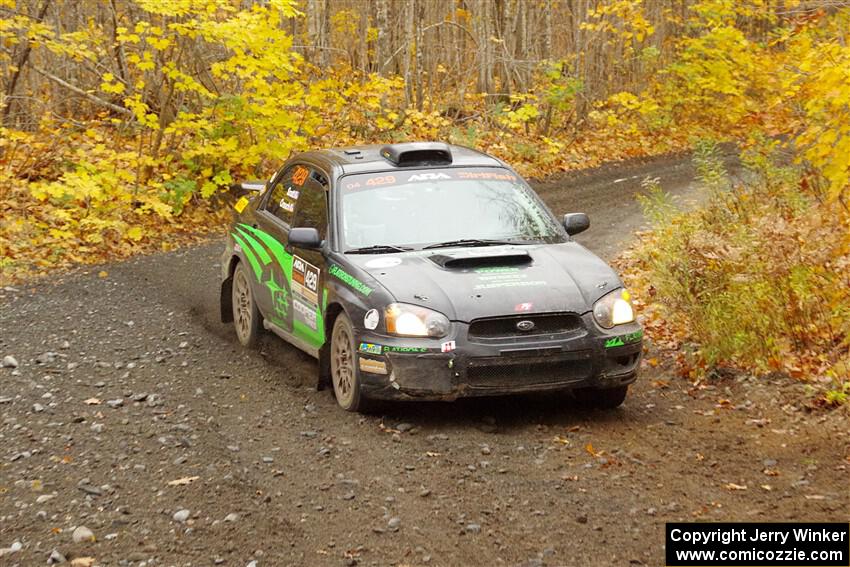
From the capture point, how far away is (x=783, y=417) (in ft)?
23.9

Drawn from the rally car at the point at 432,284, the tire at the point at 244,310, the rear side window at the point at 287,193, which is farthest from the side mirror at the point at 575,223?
the tire at the point at 244,310

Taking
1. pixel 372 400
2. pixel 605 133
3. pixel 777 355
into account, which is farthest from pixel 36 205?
pixel 605 133

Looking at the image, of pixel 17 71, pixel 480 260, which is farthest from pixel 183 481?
pixel 17 71

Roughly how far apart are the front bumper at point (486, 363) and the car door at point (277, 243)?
5.73 feet

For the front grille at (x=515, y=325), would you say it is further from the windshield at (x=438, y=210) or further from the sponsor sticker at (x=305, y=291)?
the sponsor sticker at (x=305, y=291)

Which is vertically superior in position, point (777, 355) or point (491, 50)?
point (491, 50)

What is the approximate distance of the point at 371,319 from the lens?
7188 mm

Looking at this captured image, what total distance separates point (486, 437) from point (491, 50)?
1853 cm

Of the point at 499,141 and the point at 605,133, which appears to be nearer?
the point at 499,141

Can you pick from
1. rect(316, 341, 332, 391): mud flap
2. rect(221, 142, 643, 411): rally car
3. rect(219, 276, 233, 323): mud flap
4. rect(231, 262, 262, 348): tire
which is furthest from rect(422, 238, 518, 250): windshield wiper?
rect(219, 276, 233, 323): mud flap

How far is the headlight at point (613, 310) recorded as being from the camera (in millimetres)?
7195

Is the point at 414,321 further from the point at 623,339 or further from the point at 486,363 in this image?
the point at 623,339

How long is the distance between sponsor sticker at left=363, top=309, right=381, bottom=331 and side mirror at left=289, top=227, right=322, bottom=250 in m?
1.01

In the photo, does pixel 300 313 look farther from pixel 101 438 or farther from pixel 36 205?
pixel 36 205
